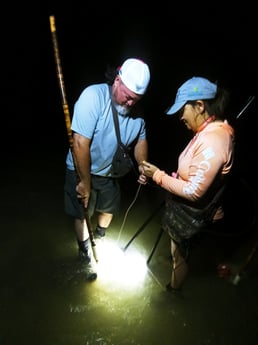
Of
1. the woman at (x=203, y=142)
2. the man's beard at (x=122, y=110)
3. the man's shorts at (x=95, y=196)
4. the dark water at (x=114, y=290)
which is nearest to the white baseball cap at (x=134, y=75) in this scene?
the man's beard at (x=122, y=110)

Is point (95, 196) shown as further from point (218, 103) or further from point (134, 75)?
point (218, 103)

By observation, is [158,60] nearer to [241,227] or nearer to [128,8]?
[128,8]

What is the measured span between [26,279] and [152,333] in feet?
5.21

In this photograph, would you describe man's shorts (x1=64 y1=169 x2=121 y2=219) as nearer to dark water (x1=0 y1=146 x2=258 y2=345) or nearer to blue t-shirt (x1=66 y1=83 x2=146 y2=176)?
blue t-shirt (x1=66 y1=83 x2=146 y2=176)

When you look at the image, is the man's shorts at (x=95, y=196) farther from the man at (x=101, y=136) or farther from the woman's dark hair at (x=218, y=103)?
the woman's dark hair at (x=218, y=103)

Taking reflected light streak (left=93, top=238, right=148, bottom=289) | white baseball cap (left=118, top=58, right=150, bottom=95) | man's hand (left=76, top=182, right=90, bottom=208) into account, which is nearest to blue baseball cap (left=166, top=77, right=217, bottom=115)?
white baseball cap (left=118, top=58, right=150, bottom=95)

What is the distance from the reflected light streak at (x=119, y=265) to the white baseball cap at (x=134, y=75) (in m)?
2.34

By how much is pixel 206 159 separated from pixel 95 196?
5.30 ft

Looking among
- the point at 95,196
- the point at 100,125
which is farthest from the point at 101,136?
the point at 95,196

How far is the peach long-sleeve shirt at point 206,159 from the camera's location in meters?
2.02

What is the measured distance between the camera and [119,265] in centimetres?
371

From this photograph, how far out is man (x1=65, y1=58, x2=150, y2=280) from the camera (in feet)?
8.19

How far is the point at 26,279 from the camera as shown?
3.28 metres

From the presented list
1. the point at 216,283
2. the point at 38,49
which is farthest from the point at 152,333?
the point at 38,49
